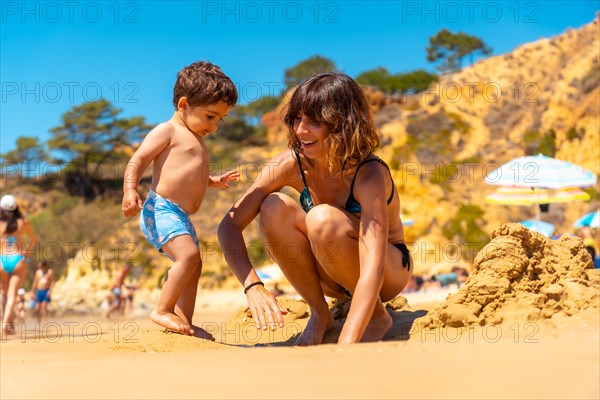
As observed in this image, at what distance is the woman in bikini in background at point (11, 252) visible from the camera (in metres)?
7.25

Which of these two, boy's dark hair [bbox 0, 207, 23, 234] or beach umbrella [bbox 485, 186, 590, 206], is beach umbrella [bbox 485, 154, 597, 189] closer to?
beach umbrella [bbox 485, 186, 590, 206]

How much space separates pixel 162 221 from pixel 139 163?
0.33 m

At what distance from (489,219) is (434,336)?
51.1 feet

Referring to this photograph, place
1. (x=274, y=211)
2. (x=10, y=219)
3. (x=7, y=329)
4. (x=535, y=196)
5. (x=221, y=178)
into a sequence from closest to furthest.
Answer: (x=274, y=211) → (x=221, y=178) → (x=7, y=329) → (x=10, y=219) → (x=535, y=196)

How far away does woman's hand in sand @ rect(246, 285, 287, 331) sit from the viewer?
3.26 meters

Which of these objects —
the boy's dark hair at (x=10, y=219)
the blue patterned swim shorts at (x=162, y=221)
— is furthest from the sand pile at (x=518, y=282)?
the boy's dark hair at (x=10, y=219)

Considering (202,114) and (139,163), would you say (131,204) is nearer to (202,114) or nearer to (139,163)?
(139,163)

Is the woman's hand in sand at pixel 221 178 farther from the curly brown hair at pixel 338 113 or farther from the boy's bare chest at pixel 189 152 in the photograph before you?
the curly brown hair at pixel 338 113

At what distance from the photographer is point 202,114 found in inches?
157

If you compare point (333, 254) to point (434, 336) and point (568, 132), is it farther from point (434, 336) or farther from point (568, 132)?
point (568, 132)

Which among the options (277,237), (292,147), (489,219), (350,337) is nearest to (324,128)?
(292,147)

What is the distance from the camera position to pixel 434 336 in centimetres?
346

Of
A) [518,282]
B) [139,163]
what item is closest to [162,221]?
[139,163]

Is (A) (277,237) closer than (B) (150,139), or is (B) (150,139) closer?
(A) (277,237)
